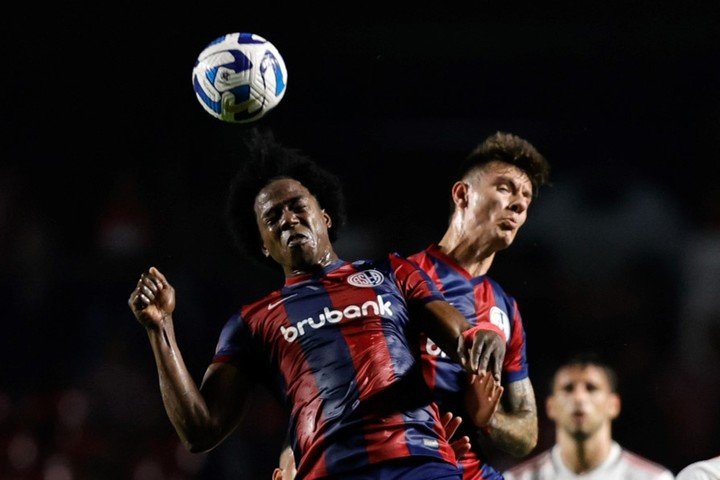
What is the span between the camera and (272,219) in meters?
3.81

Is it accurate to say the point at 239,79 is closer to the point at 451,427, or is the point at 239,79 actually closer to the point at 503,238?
the point at 503,238

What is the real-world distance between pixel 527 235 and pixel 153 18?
3.42 meters

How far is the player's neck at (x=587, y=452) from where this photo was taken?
5074 mm

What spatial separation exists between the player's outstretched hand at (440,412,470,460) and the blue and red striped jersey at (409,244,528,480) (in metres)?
0.12

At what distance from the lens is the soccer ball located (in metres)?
4.20

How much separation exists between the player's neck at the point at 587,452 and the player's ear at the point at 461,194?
4.20 ft

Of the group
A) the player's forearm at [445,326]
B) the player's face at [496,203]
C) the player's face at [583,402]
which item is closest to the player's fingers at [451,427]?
the player's forearm at [445,326]

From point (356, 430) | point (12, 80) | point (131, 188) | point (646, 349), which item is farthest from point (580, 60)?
point (356, 430)

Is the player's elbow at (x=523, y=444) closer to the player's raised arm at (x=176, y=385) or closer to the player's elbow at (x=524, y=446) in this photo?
the player's elbow at (x=524, y=446)

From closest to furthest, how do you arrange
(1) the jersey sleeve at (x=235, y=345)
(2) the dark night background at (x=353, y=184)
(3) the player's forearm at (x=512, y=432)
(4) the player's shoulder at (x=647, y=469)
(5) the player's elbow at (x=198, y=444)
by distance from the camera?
(5) the player's elbow at (x=198, y=444)
(1) the jersey sleeve at (x=235, y=345)
(3) the player's forearm at (x=512, y=432)
(4) the player's shoulder at (x=647, y=469)
(2) the dark night background at (x=353, y=184)

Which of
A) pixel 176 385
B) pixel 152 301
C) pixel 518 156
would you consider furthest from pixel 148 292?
pixel 518 156

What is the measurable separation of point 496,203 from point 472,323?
0.61 metres

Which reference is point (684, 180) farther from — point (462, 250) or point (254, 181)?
point (254, 181)

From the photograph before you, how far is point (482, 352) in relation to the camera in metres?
3.13
